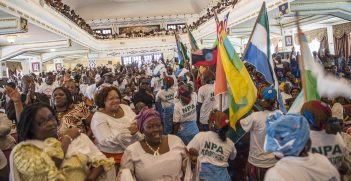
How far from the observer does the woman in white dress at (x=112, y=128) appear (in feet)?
10.1

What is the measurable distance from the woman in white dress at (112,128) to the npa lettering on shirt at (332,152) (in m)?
1.46

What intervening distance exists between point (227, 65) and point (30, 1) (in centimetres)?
714

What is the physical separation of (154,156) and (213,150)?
81cm

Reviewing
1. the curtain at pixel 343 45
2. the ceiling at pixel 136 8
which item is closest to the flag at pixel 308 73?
the curtain at pixel 343 45

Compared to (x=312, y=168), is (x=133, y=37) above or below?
above

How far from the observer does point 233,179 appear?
13.4 ft

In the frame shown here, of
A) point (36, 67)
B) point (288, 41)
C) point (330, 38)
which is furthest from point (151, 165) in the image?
point (36, 67)

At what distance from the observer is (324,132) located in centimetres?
241

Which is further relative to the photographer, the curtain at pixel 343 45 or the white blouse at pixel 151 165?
the curtain at pixel 343 45

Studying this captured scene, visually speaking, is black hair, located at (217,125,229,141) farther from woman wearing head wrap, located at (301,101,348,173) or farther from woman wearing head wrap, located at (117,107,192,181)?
woman wearing head wrap, located at (301,101,348,173)

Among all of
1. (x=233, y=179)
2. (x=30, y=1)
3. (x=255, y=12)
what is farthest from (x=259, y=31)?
(x=255, y=12)

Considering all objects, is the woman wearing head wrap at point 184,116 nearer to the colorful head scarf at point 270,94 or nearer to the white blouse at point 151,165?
the colorful head scarf at point 270,94

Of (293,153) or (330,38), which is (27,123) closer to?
(293,153)

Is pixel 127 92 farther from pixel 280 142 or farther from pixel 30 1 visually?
pixel 280 142
